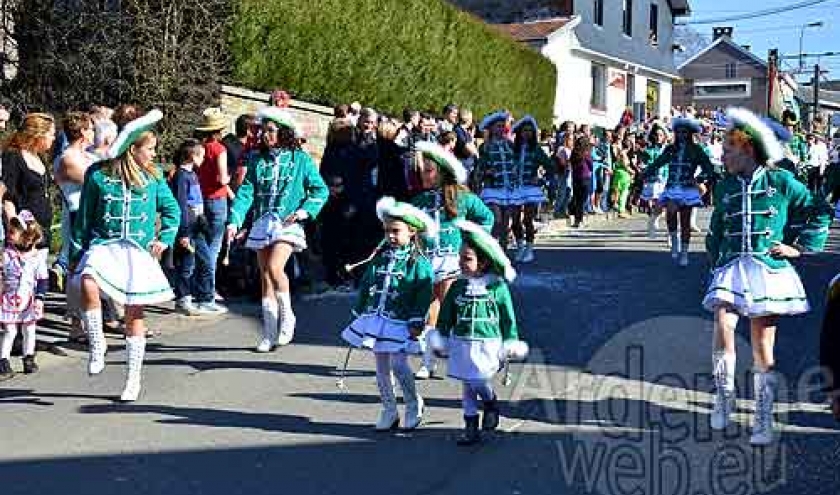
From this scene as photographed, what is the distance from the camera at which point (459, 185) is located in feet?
26.1

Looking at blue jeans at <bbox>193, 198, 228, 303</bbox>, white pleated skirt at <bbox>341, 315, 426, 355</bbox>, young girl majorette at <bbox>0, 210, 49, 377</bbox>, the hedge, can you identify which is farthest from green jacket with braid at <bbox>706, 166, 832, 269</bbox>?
the hedge

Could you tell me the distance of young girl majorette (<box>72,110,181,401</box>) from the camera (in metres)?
7.46

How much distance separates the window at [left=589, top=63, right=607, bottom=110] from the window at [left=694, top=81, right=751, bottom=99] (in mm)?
41947

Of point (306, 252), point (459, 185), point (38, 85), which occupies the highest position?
point (38, 85)

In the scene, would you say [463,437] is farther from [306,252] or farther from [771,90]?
[771,90]

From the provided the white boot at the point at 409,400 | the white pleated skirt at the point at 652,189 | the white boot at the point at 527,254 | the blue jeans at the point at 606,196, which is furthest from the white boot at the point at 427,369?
the blue jeans at the point at 606,196

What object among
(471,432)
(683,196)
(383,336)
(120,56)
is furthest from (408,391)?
(120,56)

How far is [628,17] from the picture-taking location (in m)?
45.9

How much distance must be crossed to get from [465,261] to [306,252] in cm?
637

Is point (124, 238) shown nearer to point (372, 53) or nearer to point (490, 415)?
point (490, 415)

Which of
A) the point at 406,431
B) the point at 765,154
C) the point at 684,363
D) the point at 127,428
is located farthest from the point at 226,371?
the point at 765,154

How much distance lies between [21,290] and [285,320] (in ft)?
6.97

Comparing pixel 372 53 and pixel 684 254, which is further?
pixel 372 53

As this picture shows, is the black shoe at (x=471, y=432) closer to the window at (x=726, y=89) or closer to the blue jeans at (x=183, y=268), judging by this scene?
the blue jeans at (x=183, y=268)
